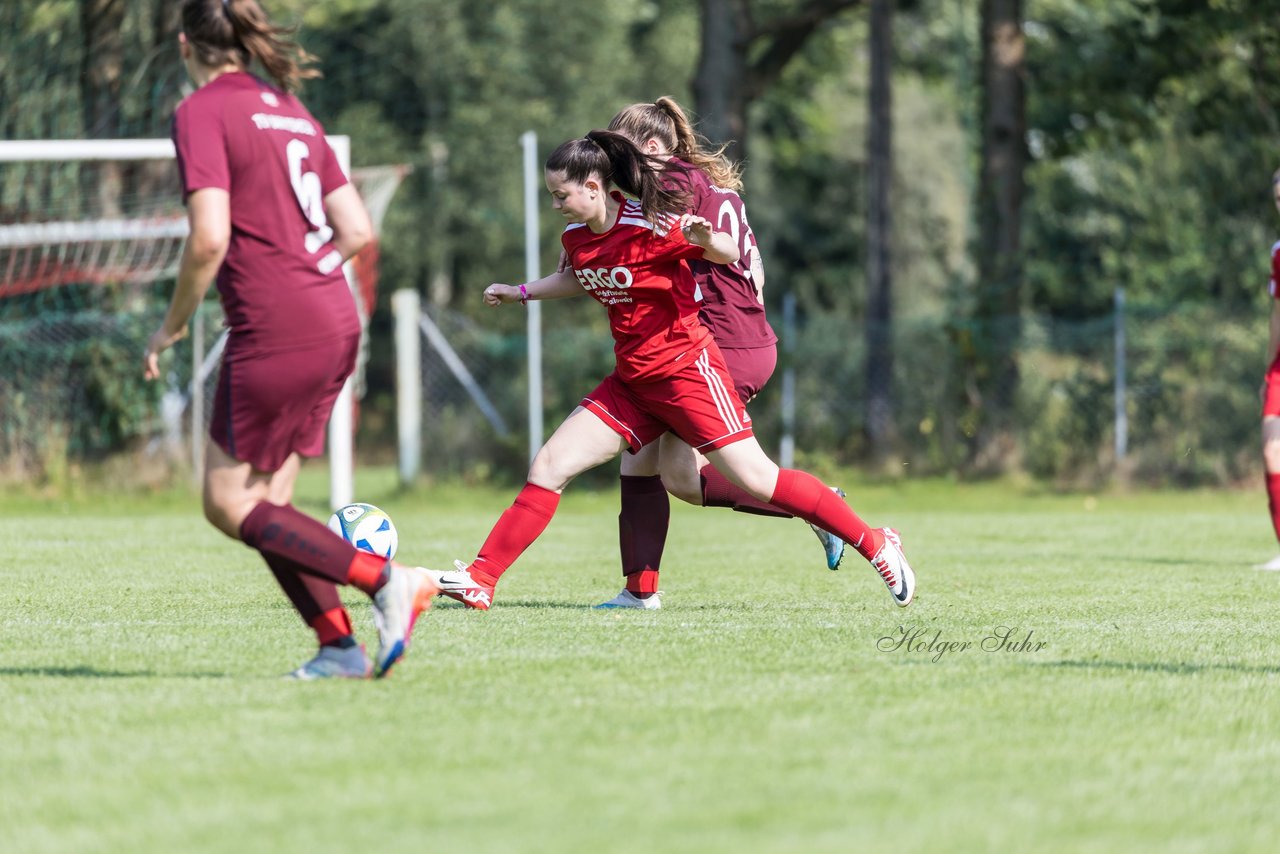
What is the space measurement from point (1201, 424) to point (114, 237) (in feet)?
36.7

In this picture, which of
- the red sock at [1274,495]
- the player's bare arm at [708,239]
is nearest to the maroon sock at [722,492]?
the player's bare arm at [708,239]

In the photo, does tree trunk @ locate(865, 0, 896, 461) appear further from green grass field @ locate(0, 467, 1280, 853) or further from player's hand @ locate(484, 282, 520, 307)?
player's hand @ locate(484, 282, 520, 307)

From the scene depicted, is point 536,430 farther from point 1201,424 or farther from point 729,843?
point 729,843

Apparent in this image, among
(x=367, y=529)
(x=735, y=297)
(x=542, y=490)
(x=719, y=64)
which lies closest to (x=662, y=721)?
(x=542, y=490)

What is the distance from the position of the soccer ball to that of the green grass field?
44cm

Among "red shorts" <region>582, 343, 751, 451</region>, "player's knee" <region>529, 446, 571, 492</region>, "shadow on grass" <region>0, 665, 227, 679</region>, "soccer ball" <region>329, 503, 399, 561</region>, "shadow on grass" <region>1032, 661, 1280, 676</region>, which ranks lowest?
"shadow on grass" <region>1032, 661, 1280, 676</region>

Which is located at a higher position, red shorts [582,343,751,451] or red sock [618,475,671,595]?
red shorts [582,343,751,451]

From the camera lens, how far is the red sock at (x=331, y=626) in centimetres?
512

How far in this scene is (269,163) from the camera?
483cm

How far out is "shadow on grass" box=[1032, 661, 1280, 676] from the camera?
18.2 ft

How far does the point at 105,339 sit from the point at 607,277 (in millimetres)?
12675

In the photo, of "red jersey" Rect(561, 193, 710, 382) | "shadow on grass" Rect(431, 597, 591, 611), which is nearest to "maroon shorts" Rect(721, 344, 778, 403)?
"red jersey" Rect(561, 193, 710, 382)

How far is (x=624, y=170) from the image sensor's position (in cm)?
641

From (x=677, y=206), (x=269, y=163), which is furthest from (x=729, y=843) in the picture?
(x=677, y=206)
